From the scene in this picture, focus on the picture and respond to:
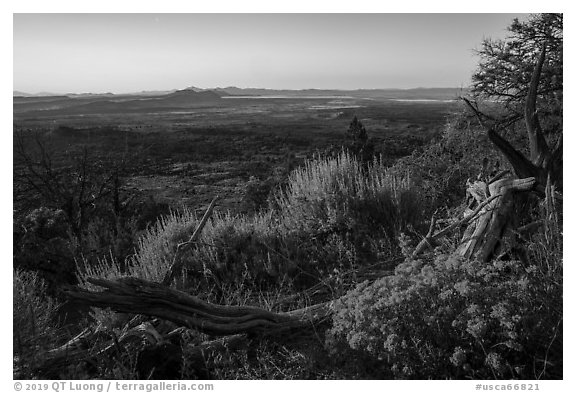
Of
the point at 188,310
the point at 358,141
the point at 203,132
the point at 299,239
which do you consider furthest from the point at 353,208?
the point at 203,132

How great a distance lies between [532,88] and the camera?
4688 mm

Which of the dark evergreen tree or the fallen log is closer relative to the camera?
the fallen log

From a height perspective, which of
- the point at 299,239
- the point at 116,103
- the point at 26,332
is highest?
the point at 116,103

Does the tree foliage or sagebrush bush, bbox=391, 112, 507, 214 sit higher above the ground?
the tree foliage

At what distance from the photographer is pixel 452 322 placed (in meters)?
3.08

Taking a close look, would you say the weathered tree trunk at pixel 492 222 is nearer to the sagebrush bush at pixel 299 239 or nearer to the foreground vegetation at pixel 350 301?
the foreground vegetation at pixel 350 301

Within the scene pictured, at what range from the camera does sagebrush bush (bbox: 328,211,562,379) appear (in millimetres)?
3156

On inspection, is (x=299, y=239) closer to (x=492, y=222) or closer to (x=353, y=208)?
(x=353, y=208)

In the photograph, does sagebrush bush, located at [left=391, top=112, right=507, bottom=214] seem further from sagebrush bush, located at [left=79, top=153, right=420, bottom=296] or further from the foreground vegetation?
the foreground vegetation

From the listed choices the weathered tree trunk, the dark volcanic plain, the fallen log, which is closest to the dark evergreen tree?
the dark volcanic plain
